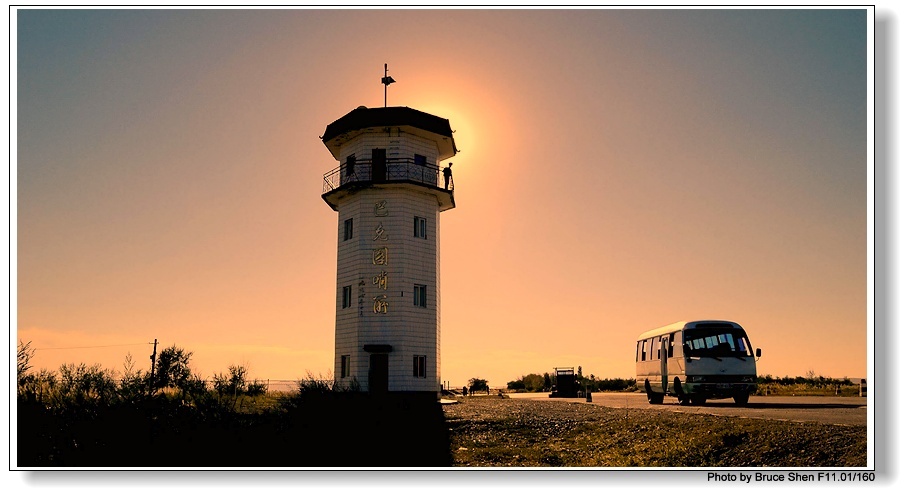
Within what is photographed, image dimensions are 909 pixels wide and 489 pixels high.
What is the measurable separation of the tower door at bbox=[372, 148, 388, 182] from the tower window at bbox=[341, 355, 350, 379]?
792 centimetres

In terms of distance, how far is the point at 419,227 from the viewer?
3672 centimetres

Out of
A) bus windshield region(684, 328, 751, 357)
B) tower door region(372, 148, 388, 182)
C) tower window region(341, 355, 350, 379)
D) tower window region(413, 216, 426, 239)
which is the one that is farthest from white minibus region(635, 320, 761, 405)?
tower door region(372, 148, 388, 182)

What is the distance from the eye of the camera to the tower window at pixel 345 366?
3497cm

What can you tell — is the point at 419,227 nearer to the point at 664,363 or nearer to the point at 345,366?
the point at 345,366

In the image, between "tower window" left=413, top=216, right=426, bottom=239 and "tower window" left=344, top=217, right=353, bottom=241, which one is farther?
"tower window" left=344, top=217, right=353, bottom=241

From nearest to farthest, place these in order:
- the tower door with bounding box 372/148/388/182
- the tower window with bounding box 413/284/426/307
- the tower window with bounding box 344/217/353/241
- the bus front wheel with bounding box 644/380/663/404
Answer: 1. the bus front wheel with bounding box 644/380/663/404
2. the tower window with bounding box 413/284/426/307
3. the tower door with bounding box 372/148/388/182
4. the tower window with bounding box 344/217/353/241

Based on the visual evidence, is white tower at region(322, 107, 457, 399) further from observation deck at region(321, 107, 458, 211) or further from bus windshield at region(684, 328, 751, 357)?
bus windshield at region(684, 328, 751, 357)

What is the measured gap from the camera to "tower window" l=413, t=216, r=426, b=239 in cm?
3648

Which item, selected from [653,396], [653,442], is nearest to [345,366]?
[653,396]

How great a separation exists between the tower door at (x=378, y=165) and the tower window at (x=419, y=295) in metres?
5.07
